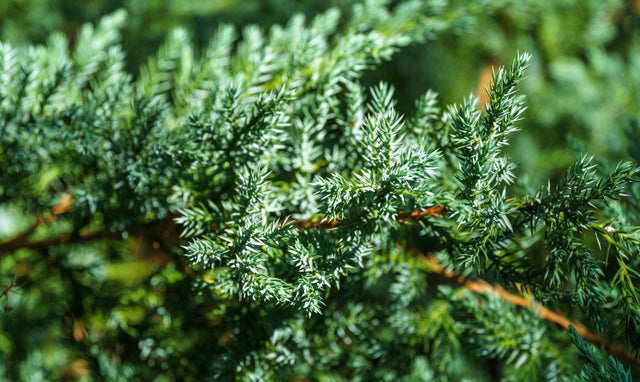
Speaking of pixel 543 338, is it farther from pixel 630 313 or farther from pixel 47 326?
pixel 47 326

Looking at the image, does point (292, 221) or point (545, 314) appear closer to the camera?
point (292, 221)

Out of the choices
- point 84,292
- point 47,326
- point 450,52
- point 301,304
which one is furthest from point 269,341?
point 450,52

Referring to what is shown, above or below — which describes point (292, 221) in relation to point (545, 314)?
above

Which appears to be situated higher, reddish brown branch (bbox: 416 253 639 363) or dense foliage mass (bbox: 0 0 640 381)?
dense foliage mass (bbox: 0 0 640 381)

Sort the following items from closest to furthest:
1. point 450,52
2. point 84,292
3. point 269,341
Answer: point 269,341 < point 84,292 < point 450,52

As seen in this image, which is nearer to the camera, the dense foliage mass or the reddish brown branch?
the dense foliage mass

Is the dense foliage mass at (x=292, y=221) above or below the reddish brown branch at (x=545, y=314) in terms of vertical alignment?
above

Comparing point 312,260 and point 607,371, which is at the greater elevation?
point 312,260

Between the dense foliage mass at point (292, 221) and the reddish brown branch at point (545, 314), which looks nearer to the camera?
the dense foliage mass at point (292, 221)
